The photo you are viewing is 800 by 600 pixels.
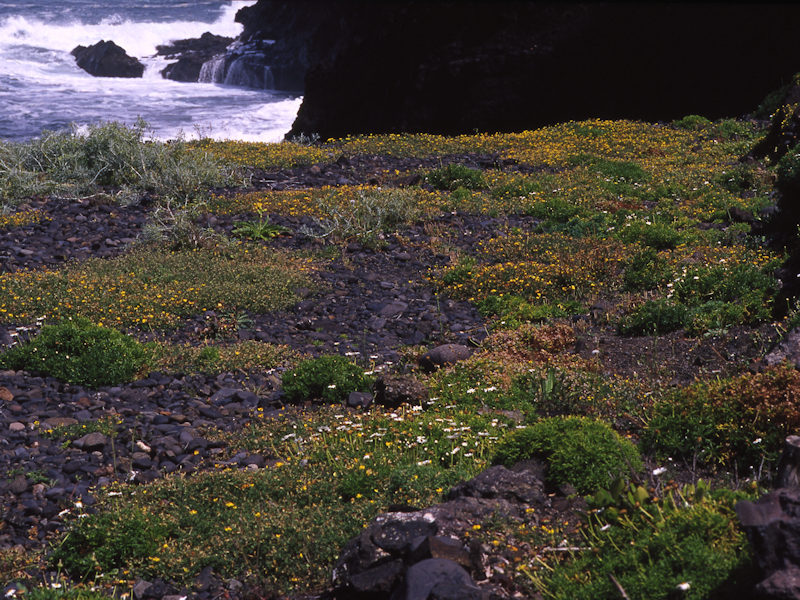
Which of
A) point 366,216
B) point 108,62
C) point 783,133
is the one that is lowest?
point 366,216

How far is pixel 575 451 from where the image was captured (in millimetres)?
5070

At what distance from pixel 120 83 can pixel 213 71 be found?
6.57 metres

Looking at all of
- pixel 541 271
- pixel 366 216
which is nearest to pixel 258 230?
pixel 366 216

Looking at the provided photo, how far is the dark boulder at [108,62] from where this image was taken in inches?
2191

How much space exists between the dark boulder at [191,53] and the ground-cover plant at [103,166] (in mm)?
40990

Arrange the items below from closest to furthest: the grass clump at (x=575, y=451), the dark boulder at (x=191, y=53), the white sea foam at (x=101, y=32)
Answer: the grass clump at (x=575, y=451) → the dark boulder at (x=191, y=53) → the white sea foam at (x=101, y=32)

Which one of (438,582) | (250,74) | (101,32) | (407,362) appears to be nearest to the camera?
(438,582)

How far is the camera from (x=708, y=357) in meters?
7.39

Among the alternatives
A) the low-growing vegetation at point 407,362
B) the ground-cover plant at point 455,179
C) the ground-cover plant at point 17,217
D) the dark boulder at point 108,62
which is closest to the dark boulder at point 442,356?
the low-growing vegetation at point 407,362

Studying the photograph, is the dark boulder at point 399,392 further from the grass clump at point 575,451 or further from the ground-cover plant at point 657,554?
the ground-cover plant at point 657,554

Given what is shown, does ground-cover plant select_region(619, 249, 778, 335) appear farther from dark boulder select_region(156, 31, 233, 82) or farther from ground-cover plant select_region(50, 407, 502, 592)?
dark boulder select_region(156, 31, 233, 82)

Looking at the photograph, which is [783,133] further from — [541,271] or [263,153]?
[263,153]

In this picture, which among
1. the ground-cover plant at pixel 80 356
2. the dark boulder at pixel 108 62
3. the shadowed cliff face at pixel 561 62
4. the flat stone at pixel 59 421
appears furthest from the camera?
the dark boulder at pixel 108 62

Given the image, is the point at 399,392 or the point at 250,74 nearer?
the point at 399,392
